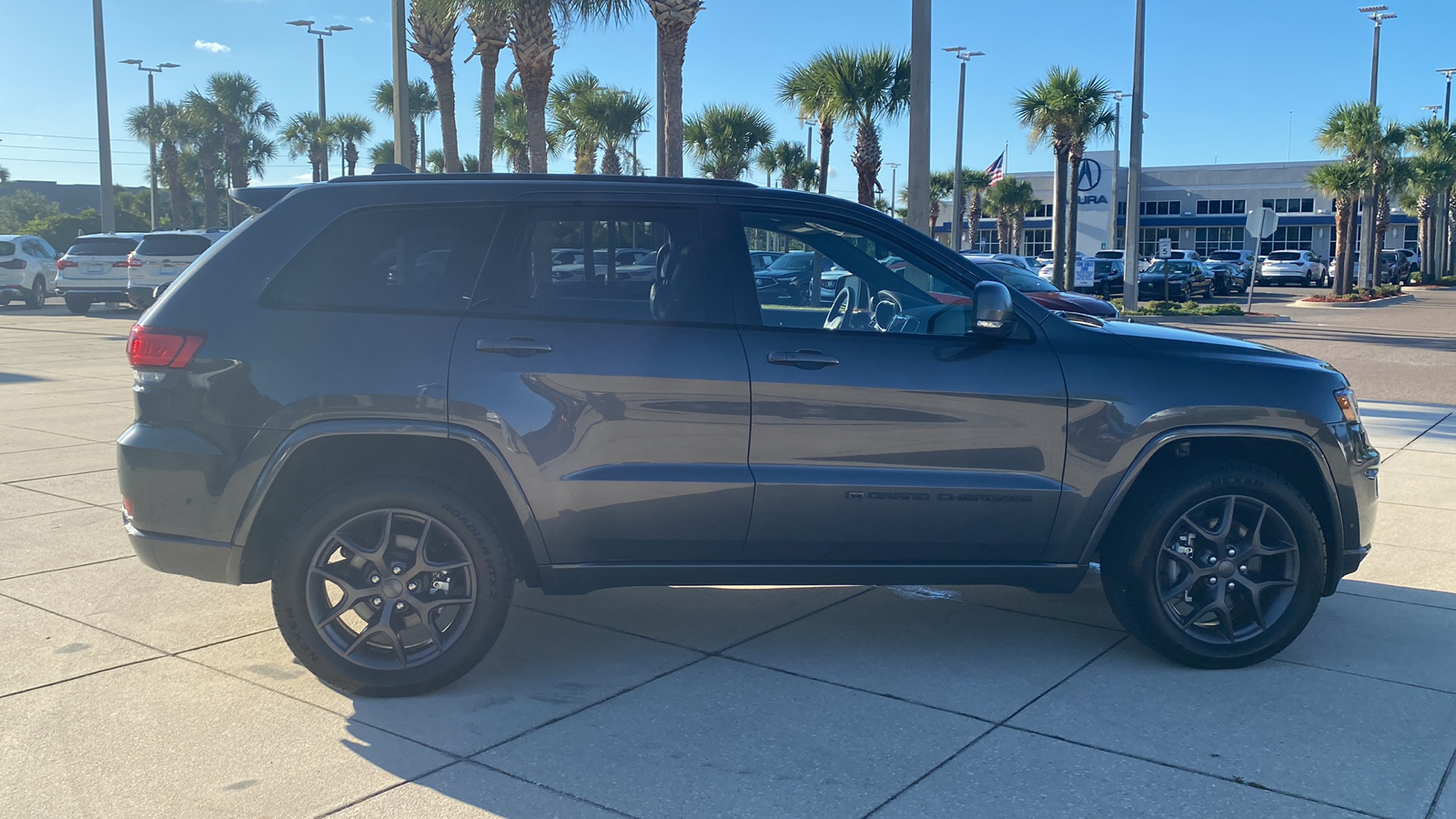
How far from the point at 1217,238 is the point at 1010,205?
12918 mm

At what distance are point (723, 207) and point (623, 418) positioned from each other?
0.91 metres

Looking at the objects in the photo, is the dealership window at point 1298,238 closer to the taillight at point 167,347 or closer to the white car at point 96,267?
the white car at point 96,267

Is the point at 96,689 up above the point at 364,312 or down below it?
below

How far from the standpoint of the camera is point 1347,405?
4.76 metres

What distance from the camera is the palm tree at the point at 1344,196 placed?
40.8 m

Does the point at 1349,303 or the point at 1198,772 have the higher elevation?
the point at 1349,303

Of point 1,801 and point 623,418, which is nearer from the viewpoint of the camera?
point 1,801

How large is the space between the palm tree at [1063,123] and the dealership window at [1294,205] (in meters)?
36.7

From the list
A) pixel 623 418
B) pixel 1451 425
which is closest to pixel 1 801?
pixel 623 418

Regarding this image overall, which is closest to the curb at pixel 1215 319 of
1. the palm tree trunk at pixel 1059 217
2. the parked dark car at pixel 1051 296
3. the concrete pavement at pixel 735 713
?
the palm tree trunk at pixel 1059 217

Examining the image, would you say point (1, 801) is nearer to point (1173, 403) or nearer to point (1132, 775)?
point (1132, 775)

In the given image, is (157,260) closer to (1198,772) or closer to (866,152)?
(866,152)

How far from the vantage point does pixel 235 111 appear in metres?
59.8

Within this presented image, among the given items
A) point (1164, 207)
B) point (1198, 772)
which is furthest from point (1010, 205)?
point (1198, 772)
